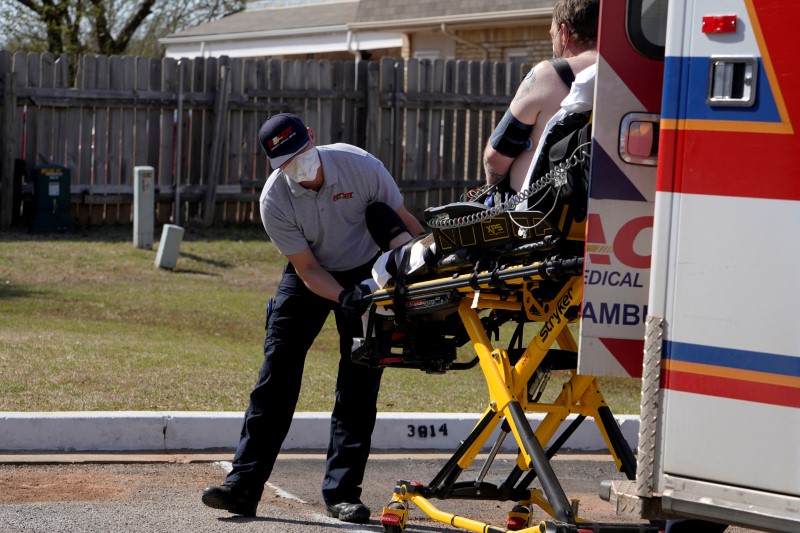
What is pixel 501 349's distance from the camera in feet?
16.3

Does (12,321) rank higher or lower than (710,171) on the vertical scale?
lower

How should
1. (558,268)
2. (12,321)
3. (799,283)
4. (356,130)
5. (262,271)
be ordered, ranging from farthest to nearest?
(356,130), (262,271), (12,321), (558,268), (799,283)

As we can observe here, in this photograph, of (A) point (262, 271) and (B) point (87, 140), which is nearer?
(A) point (262, 271)

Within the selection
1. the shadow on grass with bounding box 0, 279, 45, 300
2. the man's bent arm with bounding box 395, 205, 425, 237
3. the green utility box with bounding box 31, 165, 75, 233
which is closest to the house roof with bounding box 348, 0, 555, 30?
the green utility box with bounding box 31, 165, 75, 233

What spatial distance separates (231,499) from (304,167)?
1.61 m

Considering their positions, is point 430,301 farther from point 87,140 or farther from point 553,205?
point 87,140

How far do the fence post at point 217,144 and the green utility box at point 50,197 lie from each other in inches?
84.1

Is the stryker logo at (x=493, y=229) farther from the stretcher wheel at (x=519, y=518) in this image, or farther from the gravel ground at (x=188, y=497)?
the gravel ground at (x=188, y=497)

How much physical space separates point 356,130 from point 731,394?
15.1 m

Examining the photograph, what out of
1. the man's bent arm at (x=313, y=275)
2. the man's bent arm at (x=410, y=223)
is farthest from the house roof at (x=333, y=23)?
the man's bent arm at (x=313, y=275)

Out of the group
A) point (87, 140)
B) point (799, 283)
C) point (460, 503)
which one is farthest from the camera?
point (87, 140)

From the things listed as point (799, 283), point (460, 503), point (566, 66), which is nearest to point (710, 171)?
point (799, 283)

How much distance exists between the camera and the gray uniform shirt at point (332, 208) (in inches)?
230

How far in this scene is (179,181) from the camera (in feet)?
56.5
